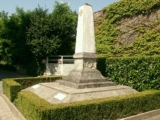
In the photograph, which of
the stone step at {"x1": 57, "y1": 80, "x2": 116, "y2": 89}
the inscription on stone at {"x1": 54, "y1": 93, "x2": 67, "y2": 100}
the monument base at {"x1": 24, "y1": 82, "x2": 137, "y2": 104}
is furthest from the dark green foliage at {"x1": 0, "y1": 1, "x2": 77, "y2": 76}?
the inscription on stone at {"x1": 54, "y1": 93, "x2": 67, "y2": 100}

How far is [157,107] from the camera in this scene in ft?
26.8

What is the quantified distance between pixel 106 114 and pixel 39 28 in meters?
17.0

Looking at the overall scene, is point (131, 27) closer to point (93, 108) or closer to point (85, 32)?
point (85, 32)

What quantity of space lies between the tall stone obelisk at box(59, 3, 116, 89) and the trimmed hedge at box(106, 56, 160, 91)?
1.62 metres

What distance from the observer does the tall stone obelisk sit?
964 centimetres

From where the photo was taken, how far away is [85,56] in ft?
32.7

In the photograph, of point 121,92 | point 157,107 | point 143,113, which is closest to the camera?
point 143,113

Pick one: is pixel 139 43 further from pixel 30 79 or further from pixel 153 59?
pixel 30 79

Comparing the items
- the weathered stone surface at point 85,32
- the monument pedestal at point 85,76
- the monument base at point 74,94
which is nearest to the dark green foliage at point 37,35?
the weathered stone surface at point 85,32

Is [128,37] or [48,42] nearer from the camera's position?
[128,37]

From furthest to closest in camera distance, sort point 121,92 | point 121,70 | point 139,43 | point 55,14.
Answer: point 55,14, point 139,43, point 121,70, point 121,92

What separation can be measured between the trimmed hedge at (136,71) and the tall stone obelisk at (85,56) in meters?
1.62

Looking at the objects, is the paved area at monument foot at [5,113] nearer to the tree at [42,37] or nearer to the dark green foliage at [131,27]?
the dark green foliage at [131,27]

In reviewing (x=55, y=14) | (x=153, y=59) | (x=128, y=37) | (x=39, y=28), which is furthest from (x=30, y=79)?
(x=55, y=14)
